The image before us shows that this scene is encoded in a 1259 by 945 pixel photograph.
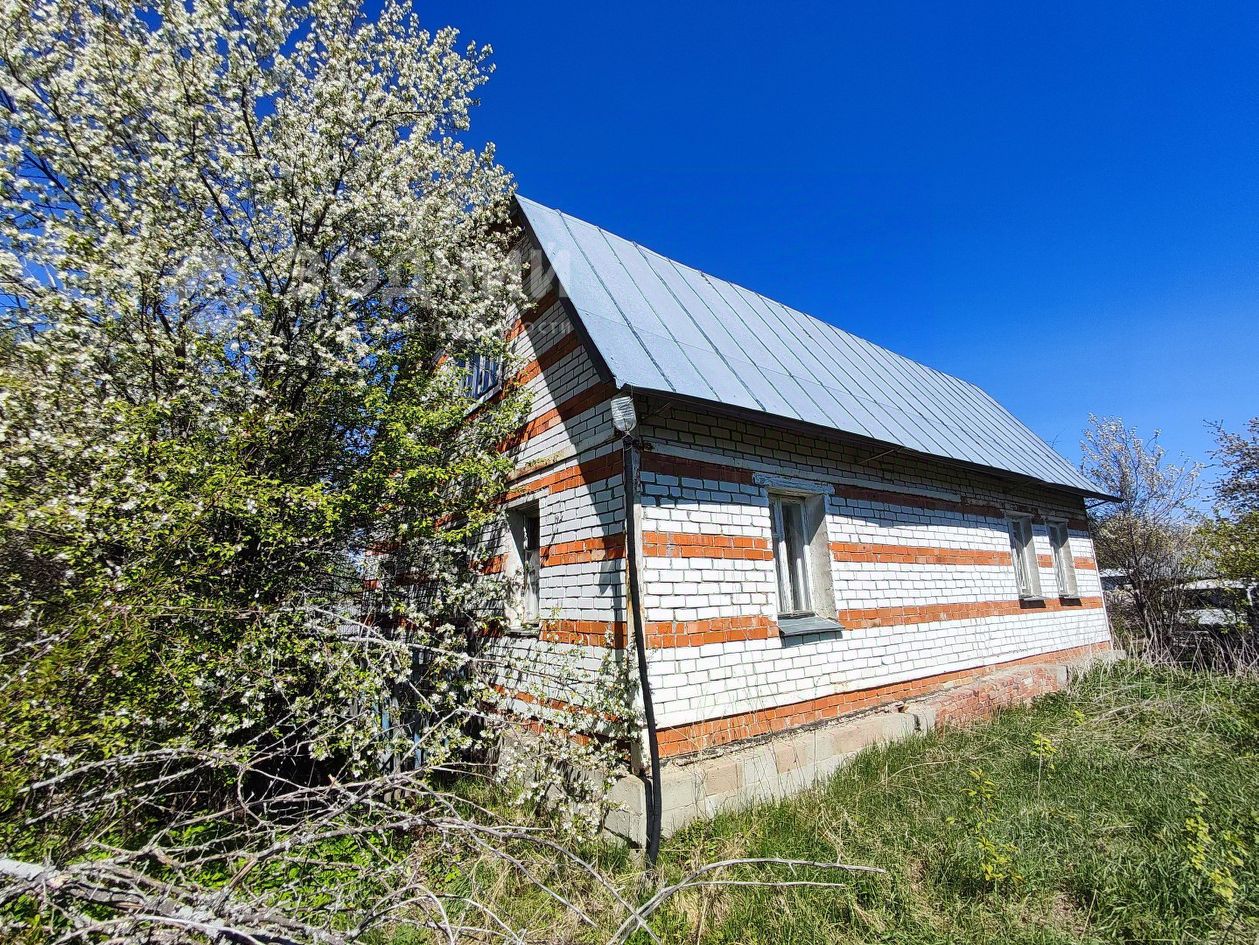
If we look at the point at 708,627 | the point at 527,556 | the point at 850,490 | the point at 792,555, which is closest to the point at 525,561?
the point at 527,556

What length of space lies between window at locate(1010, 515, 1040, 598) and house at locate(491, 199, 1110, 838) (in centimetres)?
80

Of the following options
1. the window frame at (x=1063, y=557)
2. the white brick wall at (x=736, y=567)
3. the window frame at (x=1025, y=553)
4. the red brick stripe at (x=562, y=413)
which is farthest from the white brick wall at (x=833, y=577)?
the window frame at (x=1063, y=557)

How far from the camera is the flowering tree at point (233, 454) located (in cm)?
329

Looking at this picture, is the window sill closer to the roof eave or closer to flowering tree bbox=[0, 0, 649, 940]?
the roof eave

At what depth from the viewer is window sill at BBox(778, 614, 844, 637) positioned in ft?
18.0

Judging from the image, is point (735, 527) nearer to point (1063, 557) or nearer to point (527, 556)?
point (527, 556)

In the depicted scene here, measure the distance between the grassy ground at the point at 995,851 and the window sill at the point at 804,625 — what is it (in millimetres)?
1262

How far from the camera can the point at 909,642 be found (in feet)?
22.2

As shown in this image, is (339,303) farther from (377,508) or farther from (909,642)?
(909,642)

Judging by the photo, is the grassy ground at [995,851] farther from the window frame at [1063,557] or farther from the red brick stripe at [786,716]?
the window frame at [1063,557]

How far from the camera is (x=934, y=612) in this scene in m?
7.24

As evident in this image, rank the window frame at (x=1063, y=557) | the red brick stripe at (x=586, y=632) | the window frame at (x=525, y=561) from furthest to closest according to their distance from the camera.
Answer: the window frame at (x=1063, y=557)
the window frame at (x=525, y=561)
the red brick stripe at (x=586, y=632)

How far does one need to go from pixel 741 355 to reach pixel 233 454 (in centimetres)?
507

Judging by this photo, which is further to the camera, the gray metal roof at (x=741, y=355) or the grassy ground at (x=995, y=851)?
the gray metal roof at (x=741, y=355)
